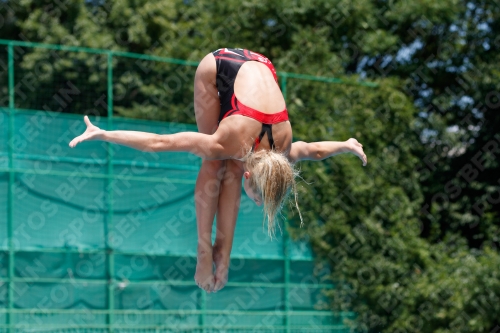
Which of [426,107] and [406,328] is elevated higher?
[426,107]

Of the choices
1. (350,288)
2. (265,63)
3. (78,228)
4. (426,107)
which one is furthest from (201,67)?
(426,107)

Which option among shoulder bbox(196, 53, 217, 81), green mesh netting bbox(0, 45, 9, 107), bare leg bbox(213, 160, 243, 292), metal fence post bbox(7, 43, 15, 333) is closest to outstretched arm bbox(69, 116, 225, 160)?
bare leg bbox(213, 160, 243, 292)

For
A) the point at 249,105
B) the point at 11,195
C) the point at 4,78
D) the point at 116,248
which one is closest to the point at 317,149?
the point at 249,105

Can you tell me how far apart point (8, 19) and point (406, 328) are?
726 cm

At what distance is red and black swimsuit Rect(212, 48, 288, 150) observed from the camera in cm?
478

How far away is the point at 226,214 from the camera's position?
16.6ft

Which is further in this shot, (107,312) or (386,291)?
(386,291)

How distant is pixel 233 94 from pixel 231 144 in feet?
1.07

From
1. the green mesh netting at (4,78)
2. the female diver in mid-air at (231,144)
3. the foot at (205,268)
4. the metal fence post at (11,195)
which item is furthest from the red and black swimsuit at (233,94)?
the green mesh netting at (4,78)

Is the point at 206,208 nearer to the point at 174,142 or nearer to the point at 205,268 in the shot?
Answer: the point at 205,268

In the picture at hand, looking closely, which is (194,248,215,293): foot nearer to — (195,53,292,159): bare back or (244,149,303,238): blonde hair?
(244,149,303,238): blonde hair

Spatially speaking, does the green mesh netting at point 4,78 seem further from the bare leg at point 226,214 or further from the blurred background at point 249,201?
the bare leg at point 226,214

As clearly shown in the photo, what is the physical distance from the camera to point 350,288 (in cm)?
1027

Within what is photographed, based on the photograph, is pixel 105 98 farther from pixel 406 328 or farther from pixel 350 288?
pixel 406 328
